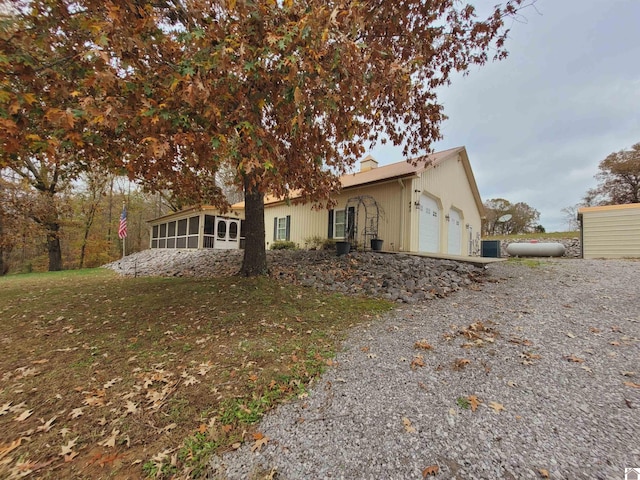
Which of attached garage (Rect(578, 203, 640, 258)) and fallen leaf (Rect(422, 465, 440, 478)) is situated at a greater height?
attached garage (Rect(578, 203, 640, 258))

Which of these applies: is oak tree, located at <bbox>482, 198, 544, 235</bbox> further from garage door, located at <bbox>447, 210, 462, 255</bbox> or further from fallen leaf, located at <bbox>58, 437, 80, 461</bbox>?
fallen leaf, located at <bbox>58, 437, 80, 461</bbox>

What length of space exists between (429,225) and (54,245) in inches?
807

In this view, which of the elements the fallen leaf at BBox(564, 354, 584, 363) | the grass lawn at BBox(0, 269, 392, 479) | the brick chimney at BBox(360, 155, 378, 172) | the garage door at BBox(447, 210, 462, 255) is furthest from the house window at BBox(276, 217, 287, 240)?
the fallen leaf at BBox(564, 354, 584, 363)

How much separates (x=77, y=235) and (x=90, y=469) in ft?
83.4

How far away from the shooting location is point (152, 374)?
2.85 metres

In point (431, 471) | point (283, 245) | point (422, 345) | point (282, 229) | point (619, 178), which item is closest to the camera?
point (431, 471)

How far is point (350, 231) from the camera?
36.5 feet

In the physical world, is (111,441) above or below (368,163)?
below

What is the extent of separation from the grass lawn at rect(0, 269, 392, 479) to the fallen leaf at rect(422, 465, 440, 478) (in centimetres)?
114

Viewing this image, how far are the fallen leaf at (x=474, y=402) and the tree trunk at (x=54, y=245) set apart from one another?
68.2 ft

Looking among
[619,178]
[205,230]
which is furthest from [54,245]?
[619,178]

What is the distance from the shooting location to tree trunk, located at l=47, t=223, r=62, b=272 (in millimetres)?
15094

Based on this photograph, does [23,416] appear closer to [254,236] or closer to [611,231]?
[254,236]

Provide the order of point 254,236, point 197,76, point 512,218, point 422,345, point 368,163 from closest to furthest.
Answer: point 197,76 → point 422,345 → point 254,236 → point 368,163 → point 512,218
